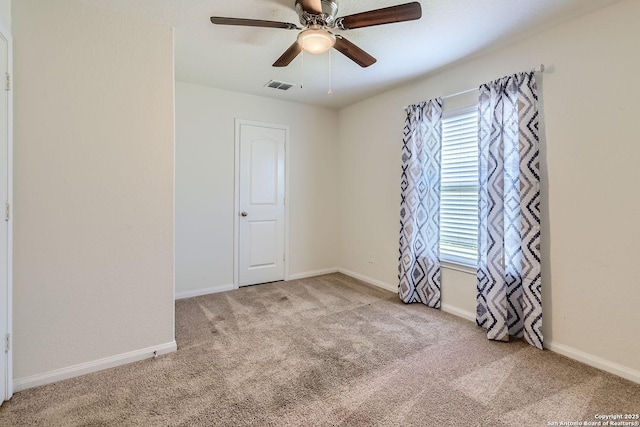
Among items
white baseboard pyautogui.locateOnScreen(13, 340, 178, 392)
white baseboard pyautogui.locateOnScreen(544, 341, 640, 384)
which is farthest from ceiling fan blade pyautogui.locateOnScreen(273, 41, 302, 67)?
white baseboard pyautogui.locateOnScreen(544, 341, 640, 384)

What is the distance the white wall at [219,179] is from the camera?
11.7ft

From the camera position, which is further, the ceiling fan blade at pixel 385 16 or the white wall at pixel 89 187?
the white wall at pixel 89 187

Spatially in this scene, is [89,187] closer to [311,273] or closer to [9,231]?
[9,231]

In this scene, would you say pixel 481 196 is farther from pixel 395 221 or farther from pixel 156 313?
pixel 156 313

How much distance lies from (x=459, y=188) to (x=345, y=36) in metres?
1.79

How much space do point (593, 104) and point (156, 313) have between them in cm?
352

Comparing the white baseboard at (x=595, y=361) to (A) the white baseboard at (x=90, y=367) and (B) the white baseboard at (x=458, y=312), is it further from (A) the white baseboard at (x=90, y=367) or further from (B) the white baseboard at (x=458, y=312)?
(A) the white baseboard at (x=90, y=367)

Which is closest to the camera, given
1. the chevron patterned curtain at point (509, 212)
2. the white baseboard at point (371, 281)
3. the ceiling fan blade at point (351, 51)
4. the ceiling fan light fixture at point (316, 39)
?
the ceiling fan light fixture at point (316, 39)

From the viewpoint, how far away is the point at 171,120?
234 cm

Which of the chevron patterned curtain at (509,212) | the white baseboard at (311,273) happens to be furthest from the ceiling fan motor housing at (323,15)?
the white baseboard at (311,273)

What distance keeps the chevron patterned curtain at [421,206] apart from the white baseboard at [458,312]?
7cm

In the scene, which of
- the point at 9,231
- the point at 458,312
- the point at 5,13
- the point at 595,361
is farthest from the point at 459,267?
the point at 5,13

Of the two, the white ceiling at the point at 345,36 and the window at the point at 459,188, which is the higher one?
the white ceiling at the point at 345,36

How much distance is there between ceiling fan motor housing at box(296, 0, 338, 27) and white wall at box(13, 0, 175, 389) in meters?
1.11
